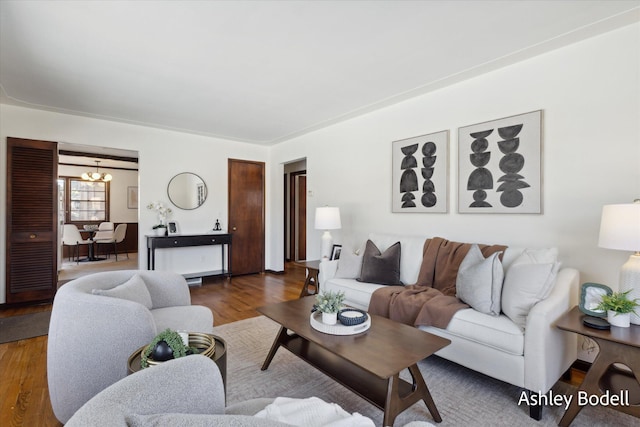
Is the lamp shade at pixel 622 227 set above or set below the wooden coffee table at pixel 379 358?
above

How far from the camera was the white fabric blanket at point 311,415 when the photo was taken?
3.03 feet

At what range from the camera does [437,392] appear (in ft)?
6.99

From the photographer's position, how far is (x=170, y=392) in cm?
85

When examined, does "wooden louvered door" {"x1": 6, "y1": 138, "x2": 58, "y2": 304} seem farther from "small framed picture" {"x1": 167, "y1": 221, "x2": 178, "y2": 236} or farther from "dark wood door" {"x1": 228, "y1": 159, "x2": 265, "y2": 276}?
"dark wood door" {"x1": 228, "y1": 159, "x2": 265, "y2": 276}

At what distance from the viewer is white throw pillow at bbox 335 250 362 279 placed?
3.47 meters

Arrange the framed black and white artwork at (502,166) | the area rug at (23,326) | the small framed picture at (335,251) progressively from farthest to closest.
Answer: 1. the small framed picture at (335,251)
2. the area rug at (23,326)
3. the framed black and white artwork at (502,166)

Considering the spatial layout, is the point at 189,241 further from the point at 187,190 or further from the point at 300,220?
the point at 300,220

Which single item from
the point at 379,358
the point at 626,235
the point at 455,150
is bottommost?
the point at 379,358

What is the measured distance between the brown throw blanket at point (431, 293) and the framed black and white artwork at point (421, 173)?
0.53m

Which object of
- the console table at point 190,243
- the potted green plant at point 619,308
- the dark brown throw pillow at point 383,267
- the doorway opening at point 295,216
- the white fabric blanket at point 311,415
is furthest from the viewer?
the doorway opening at point 295,216

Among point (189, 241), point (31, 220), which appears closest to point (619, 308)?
point (189, 241)

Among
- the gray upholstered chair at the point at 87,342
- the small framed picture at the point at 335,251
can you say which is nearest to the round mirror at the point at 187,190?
the small framed picture at the point at 335,251

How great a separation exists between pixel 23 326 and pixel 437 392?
13.5 ft

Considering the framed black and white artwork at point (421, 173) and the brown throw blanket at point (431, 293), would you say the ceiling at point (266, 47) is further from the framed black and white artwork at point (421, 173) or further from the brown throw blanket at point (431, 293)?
the brown throw blanket at point (431, 293)
